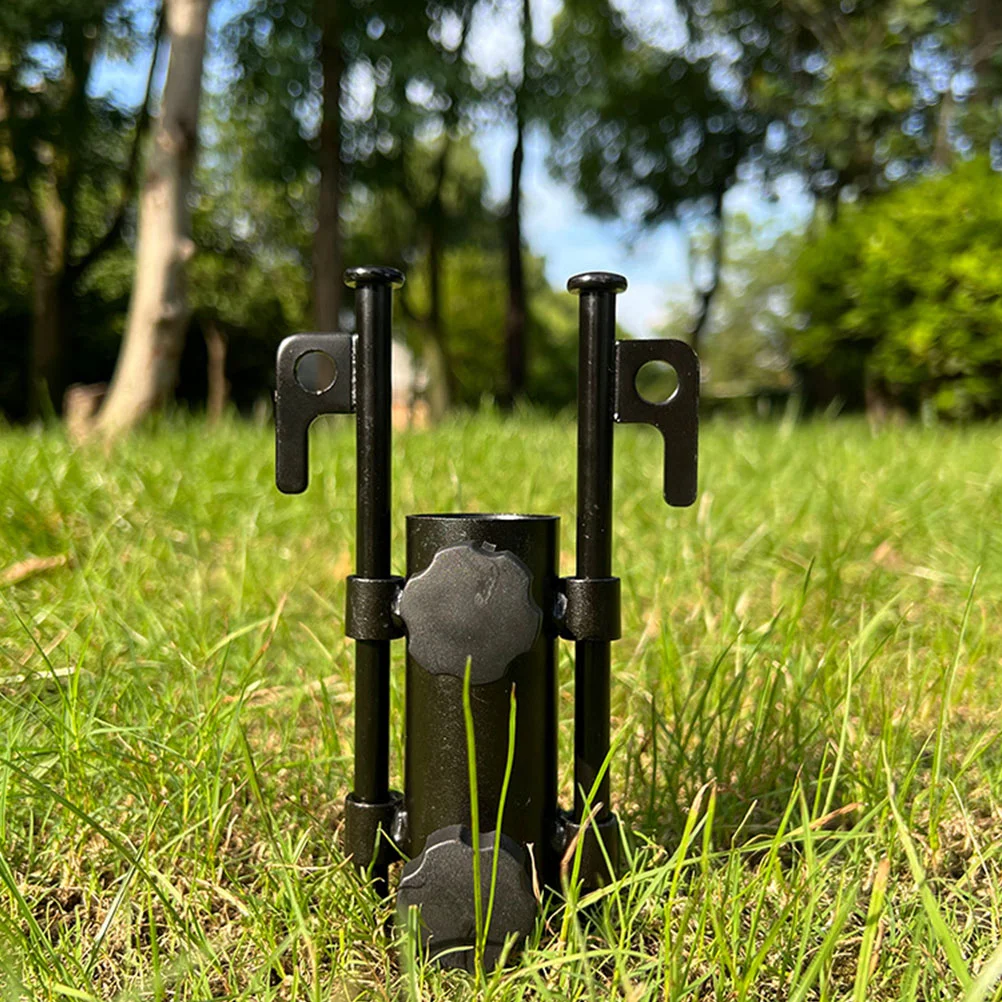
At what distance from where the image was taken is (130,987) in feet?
3.57

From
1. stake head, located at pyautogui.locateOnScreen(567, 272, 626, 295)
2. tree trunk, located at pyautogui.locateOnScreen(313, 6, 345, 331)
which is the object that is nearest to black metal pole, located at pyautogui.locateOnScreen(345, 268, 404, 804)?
stake head, located at pyautogui.locateOnScreen(567, 272, 626, 295)

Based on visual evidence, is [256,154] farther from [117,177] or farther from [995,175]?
[995,175]

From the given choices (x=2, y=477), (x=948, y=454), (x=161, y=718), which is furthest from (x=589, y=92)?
(x=161, y=718)

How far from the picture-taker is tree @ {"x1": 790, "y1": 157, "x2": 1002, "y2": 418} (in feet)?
28.3

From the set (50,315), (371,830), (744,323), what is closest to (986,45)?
(371,830)

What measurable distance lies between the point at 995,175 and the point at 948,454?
19.1 feet

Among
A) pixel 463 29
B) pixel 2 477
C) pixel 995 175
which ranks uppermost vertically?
pixel 463 29

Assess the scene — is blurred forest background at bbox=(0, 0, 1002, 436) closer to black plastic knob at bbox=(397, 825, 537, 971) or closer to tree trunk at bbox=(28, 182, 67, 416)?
tree trunk at bbox=(28, 182, 67, 416)

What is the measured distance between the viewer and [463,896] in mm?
1146

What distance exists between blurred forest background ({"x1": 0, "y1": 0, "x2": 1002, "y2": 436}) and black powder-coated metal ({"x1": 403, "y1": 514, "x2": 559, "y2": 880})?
3.58m

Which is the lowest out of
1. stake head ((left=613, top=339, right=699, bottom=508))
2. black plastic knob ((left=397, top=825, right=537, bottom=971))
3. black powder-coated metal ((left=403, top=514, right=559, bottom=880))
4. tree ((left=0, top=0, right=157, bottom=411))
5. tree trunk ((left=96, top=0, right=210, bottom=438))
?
black plastic knob ((left=397, top=825, right=537, bottom=971))

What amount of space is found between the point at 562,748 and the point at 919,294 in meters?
8.88

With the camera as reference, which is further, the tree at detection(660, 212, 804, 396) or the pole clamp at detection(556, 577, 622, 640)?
the tree at detection(660, 212, 804, 396)

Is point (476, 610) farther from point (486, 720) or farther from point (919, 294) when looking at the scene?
point (919, 294)
